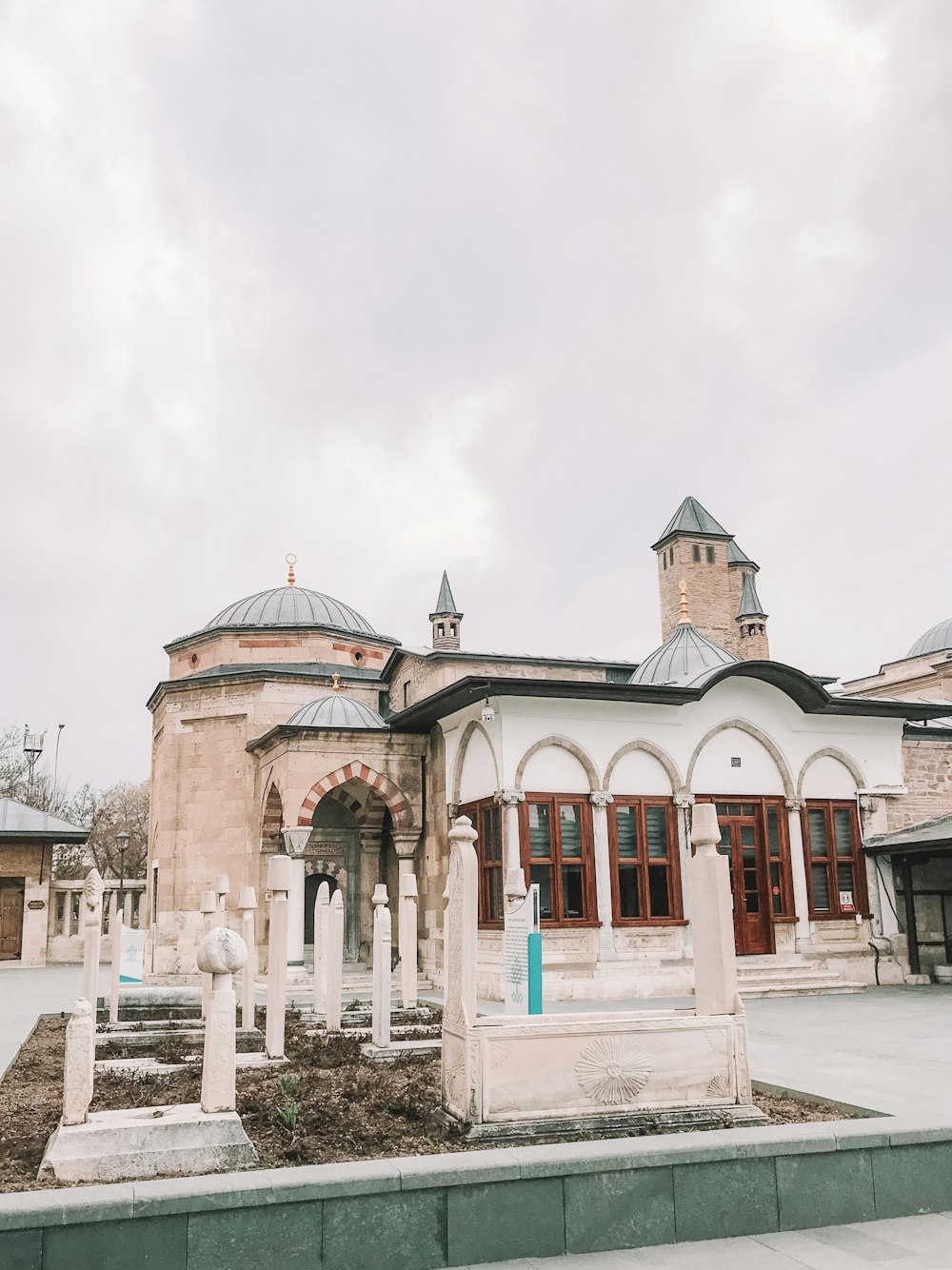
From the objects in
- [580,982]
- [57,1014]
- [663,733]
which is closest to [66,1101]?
[57,1014]

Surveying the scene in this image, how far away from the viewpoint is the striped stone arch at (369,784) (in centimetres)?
1708

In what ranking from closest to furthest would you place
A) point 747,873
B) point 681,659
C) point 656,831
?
point 656,831, point 747,873, point 681,659

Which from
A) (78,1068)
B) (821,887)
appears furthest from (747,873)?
→ (78,1068)

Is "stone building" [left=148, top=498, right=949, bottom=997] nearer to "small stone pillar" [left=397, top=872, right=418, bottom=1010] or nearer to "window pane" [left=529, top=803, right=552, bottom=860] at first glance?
"window pane" [left=529, top=803, right=552, bottom=860]

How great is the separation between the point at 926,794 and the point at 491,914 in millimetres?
7810

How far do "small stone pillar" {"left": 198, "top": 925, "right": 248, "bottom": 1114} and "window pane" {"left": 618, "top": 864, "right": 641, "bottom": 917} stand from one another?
1005 centimetres

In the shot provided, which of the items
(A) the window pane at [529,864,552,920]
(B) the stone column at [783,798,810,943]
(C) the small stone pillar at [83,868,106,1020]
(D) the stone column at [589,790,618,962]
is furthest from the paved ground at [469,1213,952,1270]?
(B) the stone column at [783,798,810,943]

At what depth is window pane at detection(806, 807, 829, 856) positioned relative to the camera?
16281mm

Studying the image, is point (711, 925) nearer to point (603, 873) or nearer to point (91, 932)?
point (91, 932)

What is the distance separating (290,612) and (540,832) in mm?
9750

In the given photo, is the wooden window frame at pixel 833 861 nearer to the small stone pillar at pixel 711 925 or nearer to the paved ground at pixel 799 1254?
the small stone pillar at pixel 711 925

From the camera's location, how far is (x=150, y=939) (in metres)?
20.0

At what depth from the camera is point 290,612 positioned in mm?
22469

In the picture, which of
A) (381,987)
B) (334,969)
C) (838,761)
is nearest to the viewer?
(381,987)
